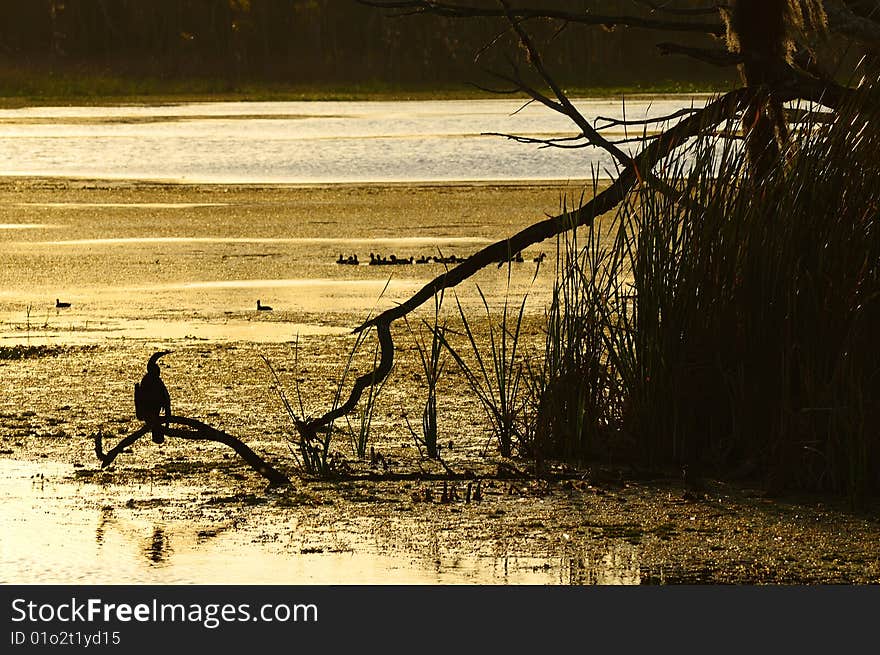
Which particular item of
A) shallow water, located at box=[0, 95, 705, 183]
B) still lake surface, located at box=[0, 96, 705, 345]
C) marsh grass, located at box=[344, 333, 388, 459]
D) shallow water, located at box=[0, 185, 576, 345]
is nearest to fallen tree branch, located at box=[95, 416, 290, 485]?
marsh grass, located at box=[344, 333, 388, 459]

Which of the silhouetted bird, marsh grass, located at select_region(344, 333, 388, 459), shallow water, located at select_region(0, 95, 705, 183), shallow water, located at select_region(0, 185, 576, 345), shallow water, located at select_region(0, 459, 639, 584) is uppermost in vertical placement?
shallow water, located at select_region(0, 95, 705, 183)

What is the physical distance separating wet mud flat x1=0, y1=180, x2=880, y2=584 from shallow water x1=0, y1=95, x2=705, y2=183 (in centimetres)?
904

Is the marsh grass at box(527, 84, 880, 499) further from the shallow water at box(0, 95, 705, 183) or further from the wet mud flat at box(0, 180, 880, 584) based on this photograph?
the shallow water at box(0, 95, 705, 183)

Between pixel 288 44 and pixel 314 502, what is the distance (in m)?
50.2

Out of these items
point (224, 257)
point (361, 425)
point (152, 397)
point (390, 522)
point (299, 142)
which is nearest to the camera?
point (390, 522)

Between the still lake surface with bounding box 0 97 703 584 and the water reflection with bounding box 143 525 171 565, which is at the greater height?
the still lake surface with bounding box 0 97 703 584

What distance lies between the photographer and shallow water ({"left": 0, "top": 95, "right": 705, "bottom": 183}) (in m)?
24.2

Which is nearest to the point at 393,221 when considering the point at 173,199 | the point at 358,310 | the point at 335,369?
the point at 173,199

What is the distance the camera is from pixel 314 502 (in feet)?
19.4

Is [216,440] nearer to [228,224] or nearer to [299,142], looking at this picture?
[228,224]

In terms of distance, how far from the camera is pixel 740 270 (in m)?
6.26

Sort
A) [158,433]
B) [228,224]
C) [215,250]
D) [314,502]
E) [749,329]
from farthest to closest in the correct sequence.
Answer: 1. [228,224]
2. [215,250]
3. [158,433]
4. [749,329]
5. [314,502]

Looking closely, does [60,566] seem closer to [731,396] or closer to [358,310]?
[731,396]

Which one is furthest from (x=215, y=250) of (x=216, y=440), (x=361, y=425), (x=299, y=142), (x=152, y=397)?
(x=299, y=142)
